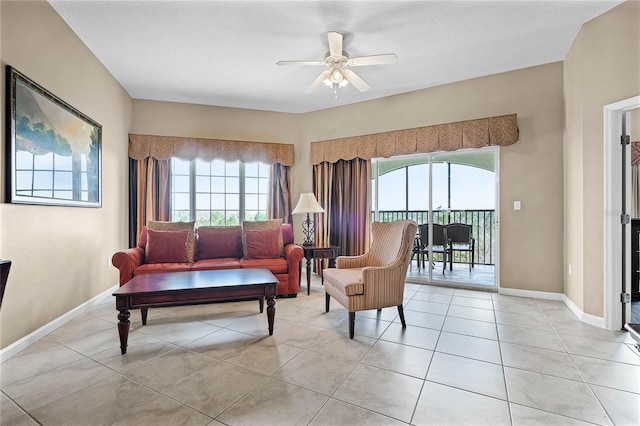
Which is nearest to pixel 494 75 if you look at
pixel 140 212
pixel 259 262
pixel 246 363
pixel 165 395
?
pixel 259 262

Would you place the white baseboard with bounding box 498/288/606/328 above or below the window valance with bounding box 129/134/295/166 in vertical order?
below

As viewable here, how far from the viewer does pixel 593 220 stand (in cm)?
279

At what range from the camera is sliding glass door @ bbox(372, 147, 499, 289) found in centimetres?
429

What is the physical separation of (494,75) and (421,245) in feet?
8.39

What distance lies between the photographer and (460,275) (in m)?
4.79

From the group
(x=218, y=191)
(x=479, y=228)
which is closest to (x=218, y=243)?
(x=218, y=191)

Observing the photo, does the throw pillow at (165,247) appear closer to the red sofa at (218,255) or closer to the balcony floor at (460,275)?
the red sofa at (218,255)

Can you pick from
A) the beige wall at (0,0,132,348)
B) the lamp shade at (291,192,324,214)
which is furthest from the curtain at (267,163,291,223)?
the beige wall at (0,0,132,348)

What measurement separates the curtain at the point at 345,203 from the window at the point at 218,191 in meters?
1.00

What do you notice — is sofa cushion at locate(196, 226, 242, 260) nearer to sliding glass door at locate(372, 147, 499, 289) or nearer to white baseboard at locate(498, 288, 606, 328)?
sliding glass door at locate(372, 147, 499, 289)

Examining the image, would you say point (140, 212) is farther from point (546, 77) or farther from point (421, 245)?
point (546, 77)

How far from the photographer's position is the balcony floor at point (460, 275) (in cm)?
432

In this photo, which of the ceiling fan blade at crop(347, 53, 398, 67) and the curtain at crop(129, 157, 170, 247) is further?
the curtain at crop(129, 157, 170, 247)

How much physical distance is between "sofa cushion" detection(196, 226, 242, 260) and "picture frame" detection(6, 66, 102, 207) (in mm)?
1264
